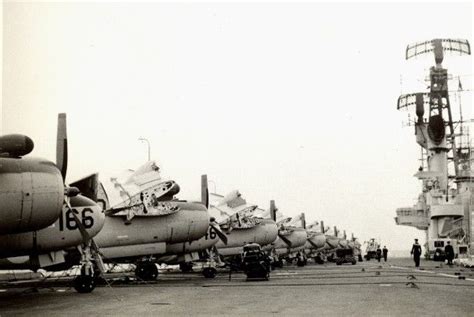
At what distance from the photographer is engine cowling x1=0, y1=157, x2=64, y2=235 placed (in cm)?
2009

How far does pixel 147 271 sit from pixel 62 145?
48.3 feet

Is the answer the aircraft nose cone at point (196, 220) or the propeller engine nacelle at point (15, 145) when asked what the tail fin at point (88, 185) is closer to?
the propeller engine nacelle at point (15, 145)

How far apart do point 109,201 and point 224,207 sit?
1708 cm

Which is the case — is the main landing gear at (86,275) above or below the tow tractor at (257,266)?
above

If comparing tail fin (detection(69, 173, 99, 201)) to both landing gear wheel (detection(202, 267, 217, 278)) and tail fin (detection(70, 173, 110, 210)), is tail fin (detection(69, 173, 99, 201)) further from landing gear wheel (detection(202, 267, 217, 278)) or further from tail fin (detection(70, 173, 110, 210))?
landing gear wheel (detection(202, 267, 217, 278))

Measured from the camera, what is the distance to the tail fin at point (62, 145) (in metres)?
24.5

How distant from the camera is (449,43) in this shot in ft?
273

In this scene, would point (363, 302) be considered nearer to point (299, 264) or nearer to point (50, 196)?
point (50, 196)

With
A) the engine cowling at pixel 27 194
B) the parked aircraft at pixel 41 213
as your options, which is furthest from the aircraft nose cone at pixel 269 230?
the engine cowling at pixel 27 194

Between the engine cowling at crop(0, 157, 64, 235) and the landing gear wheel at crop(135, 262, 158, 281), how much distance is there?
1615cm

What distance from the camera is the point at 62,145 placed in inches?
967

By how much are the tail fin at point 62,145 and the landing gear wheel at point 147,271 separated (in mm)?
13841

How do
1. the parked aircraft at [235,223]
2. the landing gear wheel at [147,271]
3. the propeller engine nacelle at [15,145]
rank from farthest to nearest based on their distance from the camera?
the parked aircraft at [235,223] → the landing gear wheel at [147,271] → the propeller engine nacelle at [15,145]

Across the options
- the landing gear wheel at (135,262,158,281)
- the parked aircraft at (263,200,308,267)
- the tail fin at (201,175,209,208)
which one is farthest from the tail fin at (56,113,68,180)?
the parked aircraft at (263,200,308,267)
